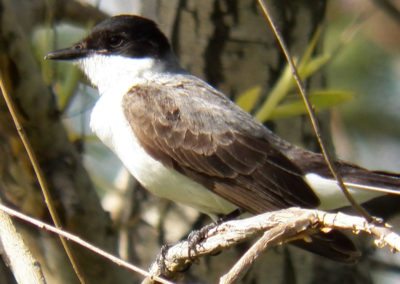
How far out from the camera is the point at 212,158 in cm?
415

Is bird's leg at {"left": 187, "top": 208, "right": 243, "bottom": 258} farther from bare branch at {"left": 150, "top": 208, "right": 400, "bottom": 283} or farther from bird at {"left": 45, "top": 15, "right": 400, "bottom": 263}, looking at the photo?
bare branch at {"left": 150, "top": 208, "right": 400, "bottom": 283}

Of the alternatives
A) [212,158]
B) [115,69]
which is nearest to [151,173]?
[212,158]

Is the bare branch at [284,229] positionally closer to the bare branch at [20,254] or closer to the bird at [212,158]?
the bare branch at [20,254]

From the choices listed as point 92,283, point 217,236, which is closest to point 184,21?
point 92,283

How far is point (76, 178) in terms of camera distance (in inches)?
157

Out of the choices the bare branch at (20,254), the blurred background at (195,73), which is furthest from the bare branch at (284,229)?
the blurred background at (195,73)

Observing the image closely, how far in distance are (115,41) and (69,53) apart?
236 millimetres

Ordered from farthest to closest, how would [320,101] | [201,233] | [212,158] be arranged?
[320,101] < [212,158] < [201,233]

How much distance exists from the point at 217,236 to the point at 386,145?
11.8 ft

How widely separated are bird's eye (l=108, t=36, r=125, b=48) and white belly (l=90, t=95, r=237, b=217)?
52 cm

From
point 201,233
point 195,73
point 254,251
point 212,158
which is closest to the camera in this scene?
point 254,251

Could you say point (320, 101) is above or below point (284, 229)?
below

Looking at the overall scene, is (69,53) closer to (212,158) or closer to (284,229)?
(212,158)

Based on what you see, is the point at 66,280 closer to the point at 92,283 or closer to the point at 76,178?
the point at 92,283
